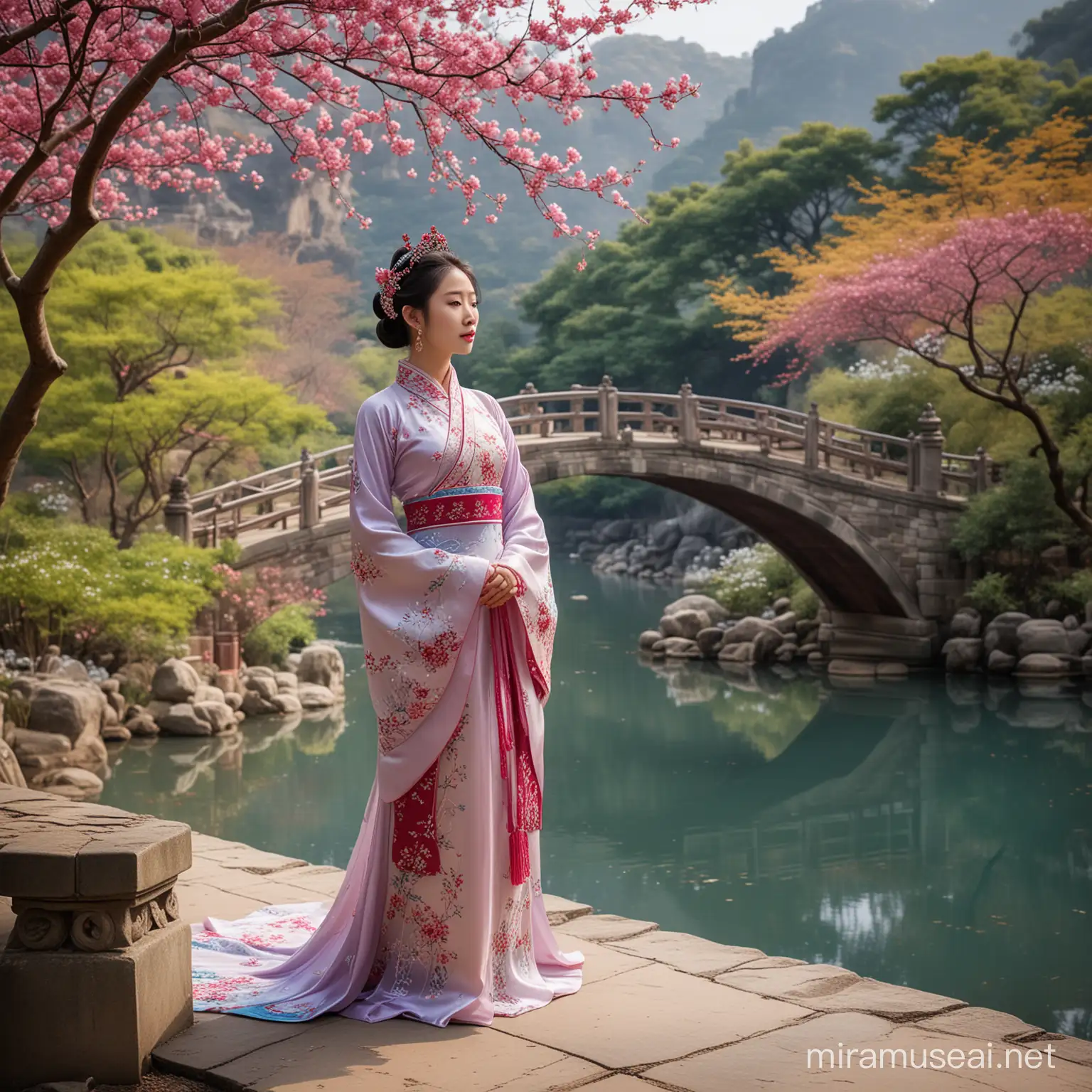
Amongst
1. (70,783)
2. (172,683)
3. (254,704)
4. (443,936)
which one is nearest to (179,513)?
(172,683)

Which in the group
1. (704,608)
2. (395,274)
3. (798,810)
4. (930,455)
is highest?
(930,455)

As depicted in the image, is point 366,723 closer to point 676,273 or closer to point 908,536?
point 908,536

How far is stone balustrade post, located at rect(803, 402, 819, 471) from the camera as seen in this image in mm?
16750

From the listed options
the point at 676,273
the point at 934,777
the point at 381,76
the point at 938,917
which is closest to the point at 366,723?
the point at 934,777

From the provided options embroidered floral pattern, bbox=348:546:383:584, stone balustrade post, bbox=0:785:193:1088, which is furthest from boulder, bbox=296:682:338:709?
stone balustrade post, bbox=0:785:193:1088

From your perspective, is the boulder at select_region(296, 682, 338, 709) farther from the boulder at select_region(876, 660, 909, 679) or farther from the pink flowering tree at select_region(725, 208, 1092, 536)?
the pink flowering tree at select_region(725, 208, 1092, 536)

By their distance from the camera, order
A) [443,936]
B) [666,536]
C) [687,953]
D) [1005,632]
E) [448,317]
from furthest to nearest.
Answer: [666,536] < [1005,632] < [687,953] < [448,317] < [443,936]

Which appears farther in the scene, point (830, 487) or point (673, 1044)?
point (830, 487)

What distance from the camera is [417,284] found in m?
3.51

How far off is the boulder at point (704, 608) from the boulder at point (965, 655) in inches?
136

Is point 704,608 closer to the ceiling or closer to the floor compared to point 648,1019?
closer to the ceiling

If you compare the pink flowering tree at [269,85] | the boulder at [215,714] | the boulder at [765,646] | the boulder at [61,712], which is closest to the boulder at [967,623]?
the boulder at [765,646]

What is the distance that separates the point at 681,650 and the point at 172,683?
7439 mm

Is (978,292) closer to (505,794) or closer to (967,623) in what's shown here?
(967,623)
